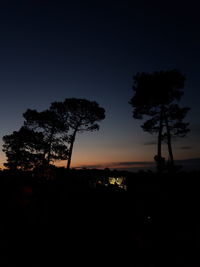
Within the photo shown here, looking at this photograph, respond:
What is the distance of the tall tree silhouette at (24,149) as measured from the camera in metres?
28.1

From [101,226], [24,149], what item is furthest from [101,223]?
[24,149]

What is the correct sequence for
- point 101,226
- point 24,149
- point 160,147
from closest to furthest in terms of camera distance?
point 101,226, point 160,147, point 24,149

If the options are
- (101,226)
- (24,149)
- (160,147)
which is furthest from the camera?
(24,149)

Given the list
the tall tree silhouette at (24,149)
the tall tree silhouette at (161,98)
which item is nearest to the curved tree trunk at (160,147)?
the tall tree silhouette at (161,98)

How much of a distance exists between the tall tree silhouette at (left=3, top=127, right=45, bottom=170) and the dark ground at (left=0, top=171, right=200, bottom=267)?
48.2 feet

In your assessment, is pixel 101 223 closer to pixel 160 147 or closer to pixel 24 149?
pixel 160 147

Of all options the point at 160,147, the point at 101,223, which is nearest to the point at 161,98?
the point at 160,147

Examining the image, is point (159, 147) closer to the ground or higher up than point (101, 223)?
higher up

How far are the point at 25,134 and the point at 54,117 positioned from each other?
4.35m

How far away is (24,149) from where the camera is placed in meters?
28.9

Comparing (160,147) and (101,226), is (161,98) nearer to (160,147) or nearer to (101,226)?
(160,147)

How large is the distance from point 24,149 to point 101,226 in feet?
69.8

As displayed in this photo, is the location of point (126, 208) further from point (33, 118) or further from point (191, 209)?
point (33, 118)

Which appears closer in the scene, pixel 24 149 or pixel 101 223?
pixel 101 223
